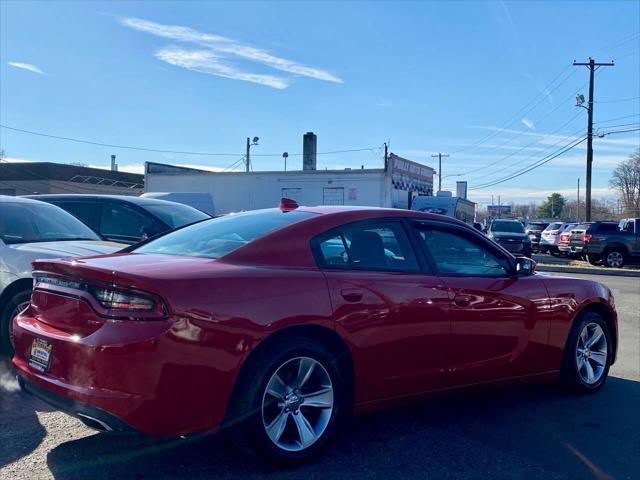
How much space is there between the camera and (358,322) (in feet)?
12.8

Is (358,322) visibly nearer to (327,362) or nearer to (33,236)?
(327,362)

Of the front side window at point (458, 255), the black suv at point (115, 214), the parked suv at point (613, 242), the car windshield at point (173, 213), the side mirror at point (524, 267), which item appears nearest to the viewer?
the front side window at point (458, 255)

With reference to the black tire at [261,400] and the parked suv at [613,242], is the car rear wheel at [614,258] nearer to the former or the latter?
the parked suv at [613,242]

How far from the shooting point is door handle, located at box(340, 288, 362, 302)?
3.88 m

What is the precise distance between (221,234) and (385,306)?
123 centimetres

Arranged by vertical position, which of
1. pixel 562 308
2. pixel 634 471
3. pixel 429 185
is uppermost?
pixel 429 185

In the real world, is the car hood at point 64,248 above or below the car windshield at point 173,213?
below

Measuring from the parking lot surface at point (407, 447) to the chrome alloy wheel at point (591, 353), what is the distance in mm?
299

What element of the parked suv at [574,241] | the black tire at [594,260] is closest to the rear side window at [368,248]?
the parked suv at [574,241]

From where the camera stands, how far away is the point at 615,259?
2147cm

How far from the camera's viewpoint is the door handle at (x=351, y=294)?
3877 millimetres

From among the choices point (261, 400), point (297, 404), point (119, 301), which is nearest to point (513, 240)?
point (297, 404)

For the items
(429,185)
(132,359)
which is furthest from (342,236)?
(429,185)

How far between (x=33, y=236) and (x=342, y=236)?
12.3ft
